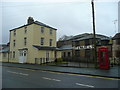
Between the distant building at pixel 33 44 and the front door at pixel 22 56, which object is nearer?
the distant building at pixel 33 44

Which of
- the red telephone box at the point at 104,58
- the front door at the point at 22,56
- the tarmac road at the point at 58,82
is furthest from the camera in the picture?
the front door at the point at 22,56

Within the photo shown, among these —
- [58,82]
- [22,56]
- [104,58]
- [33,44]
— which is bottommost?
[58,82]

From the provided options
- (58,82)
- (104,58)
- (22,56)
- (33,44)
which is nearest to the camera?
(58,82)

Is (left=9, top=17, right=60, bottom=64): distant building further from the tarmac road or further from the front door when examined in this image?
the tarmac road

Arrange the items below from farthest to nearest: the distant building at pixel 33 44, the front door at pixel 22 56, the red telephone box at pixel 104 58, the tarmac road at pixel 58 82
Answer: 1. the front door at pixel 22 56
2. the distant building at pixel 33 44
3. the red telephone box at pixel 104 58
4. the tarmac road at pixel 58 82

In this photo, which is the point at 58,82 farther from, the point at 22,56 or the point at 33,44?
the point at 22,56

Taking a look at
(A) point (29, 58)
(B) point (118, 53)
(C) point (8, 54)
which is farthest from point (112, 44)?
(C) point (8, 54)

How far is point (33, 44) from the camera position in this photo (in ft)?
97.3

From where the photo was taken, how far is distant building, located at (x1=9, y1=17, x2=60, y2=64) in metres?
29.3

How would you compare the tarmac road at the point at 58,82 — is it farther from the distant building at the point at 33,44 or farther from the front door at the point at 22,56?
the front door at the point at 22,56

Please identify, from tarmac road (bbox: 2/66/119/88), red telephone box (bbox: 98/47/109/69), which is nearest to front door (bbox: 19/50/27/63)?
red telephone box (bbox: 98/47/109/69)

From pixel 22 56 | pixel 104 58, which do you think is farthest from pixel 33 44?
pixel 104 58

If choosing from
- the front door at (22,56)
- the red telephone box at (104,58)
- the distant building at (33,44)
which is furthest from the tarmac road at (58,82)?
the front door at (22,56)

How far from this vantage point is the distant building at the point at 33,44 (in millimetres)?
29306
